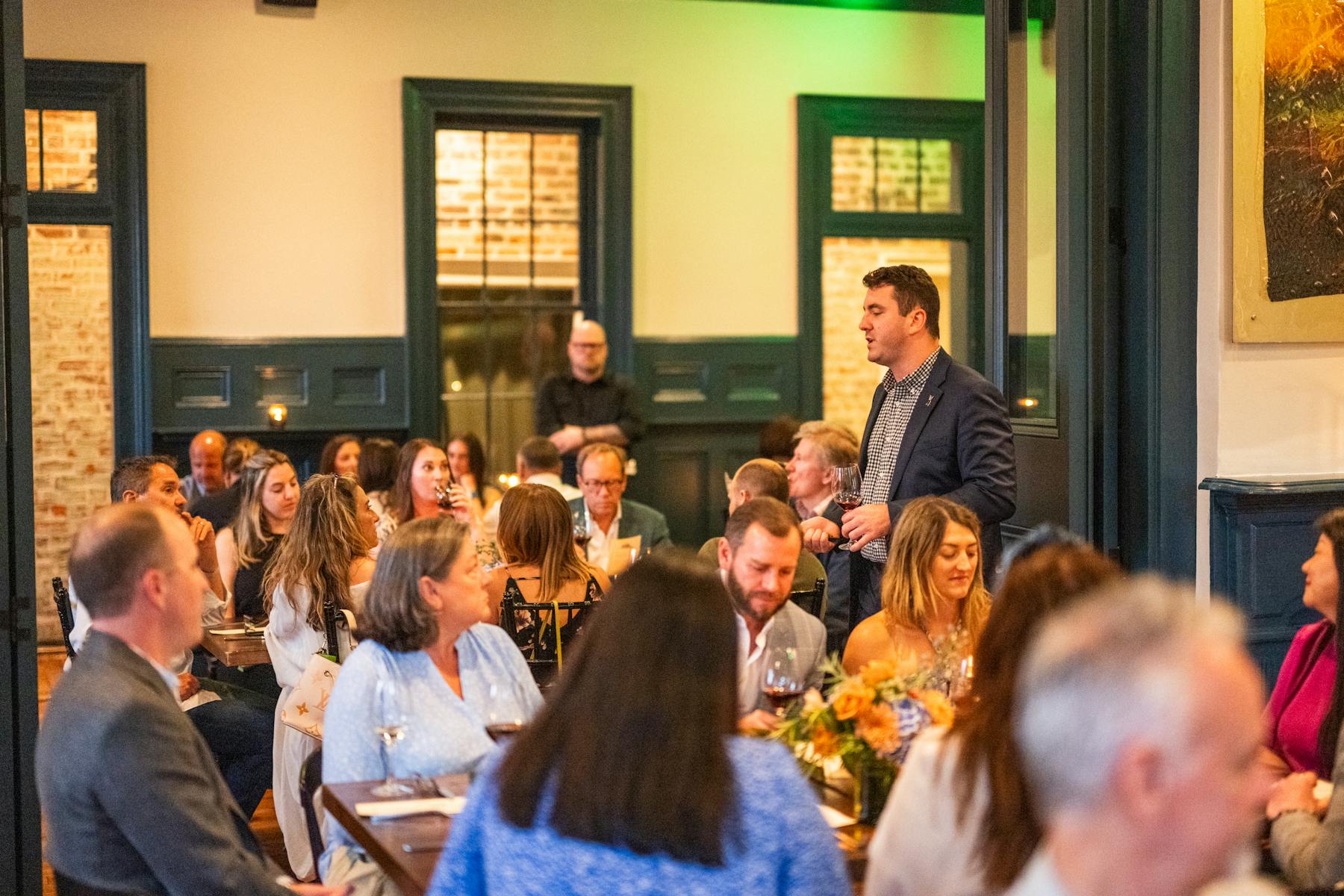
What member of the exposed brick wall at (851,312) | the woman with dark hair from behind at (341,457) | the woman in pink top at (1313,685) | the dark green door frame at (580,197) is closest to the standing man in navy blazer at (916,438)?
the woman in pink top at (1313,685)

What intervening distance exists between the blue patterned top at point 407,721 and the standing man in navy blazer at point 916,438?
169 centimetres

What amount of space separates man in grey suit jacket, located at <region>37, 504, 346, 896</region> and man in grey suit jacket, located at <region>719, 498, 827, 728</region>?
1361 mm

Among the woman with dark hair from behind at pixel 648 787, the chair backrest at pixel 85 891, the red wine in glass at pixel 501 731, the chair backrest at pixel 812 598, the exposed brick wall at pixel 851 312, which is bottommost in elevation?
the chair backrest at pixel 85 891

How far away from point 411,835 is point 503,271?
720 centimetres

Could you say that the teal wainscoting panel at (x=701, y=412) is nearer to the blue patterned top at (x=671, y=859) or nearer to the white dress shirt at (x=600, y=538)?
the white dress shirt at (x=600, y=538)

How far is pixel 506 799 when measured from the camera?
6.05 ft

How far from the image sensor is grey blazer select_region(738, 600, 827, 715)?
3602 millimetres

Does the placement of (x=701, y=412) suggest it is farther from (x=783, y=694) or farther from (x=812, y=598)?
(x=783, y=694)

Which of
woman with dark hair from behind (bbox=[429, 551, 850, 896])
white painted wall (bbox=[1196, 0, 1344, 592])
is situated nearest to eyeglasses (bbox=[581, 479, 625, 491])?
white painted wall (bbox=[1196, 0, 1344, 592])

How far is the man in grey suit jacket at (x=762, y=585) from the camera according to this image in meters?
3.61

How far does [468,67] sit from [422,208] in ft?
Result: 3.03

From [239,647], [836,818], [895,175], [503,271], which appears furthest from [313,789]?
[895,175]

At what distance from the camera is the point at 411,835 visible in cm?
262

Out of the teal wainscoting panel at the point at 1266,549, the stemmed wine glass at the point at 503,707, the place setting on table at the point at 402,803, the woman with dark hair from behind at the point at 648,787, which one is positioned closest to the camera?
the woman with dark hair from behind at the point at 648,787
